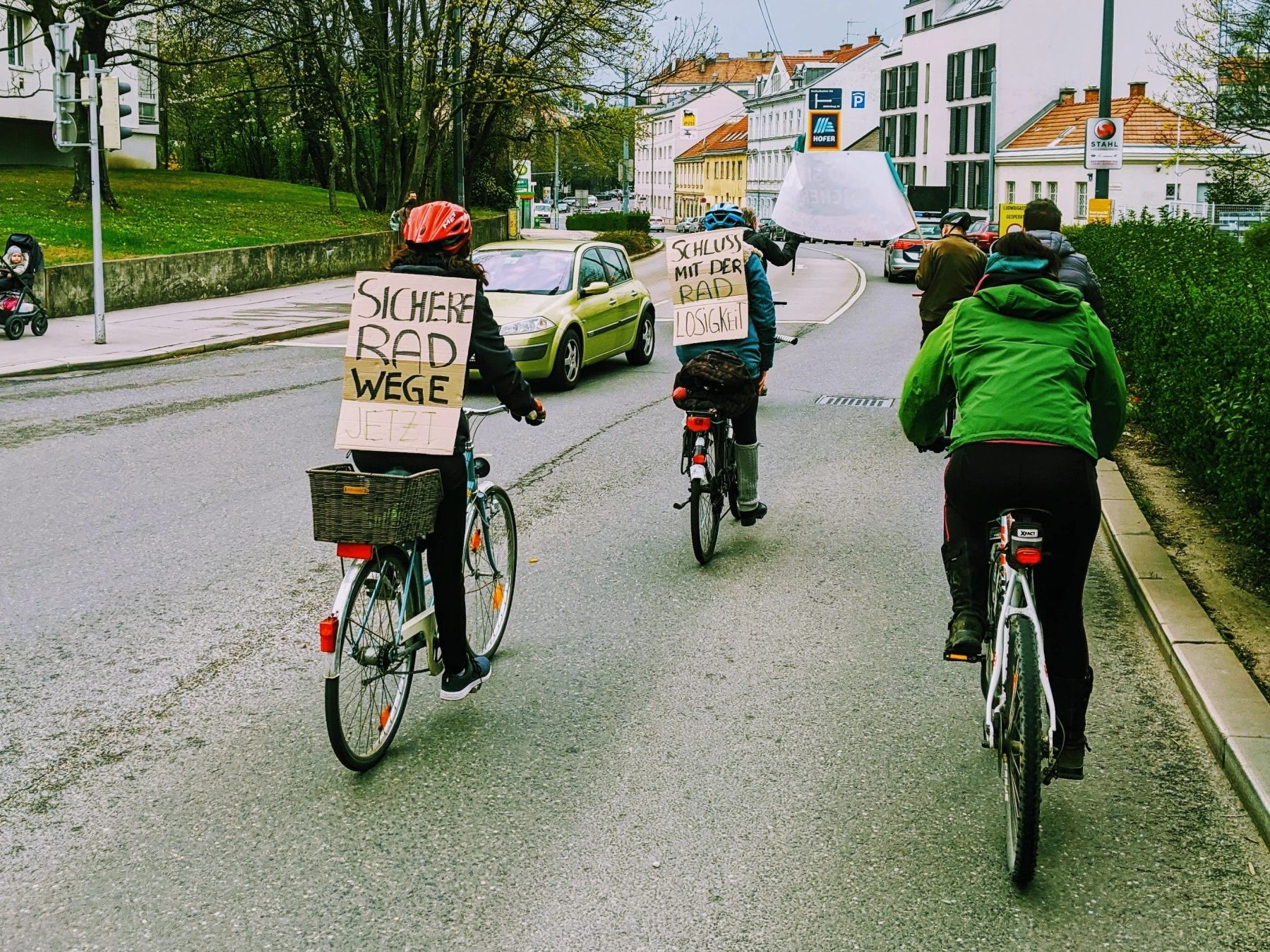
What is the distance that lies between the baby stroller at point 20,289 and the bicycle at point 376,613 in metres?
16.0

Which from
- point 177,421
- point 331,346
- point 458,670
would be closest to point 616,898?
point 458,670

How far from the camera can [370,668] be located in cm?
475

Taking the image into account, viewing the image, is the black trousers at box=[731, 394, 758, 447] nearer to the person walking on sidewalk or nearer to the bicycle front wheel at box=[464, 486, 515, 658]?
the bicycle front wheel at box=[464, 486, 515, 658]

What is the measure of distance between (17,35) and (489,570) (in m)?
50.9

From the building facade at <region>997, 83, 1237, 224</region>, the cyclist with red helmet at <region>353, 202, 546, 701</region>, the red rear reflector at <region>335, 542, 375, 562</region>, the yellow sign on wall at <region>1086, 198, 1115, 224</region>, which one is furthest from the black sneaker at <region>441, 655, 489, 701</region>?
the building facade at <region>997, 83, 1237, 224</region>

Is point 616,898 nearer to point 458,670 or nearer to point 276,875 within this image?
point 276,875

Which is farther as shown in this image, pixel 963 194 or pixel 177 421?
pixel 963 194

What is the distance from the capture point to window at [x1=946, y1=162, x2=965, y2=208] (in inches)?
3204

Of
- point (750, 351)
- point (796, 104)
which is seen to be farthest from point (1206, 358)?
point (796, 104)

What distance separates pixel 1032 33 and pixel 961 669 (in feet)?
246

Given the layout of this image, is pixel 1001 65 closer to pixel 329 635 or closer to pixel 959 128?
pixel 959 128

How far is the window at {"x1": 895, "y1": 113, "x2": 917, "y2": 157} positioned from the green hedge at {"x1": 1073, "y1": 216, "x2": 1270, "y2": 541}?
78983 mm

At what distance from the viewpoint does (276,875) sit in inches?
157

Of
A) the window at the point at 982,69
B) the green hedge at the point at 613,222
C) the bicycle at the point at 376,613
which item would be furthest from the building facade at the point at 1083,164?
the bicycle at the point at 376,613
